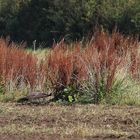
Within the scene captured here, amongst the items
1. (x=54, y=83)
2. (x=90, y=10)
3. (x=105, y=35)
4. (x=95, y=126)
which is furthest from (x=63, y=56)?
(x=90, y=10)

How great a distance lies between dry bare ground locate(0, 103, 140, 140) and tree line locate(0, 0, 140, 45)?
2490 centimetres

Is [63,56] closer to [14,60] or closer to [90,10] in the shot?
[14,60]

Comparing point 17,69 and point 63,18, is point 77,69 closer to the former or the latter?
point 17,69

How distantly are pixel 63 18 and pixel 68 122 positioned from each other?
36.1m

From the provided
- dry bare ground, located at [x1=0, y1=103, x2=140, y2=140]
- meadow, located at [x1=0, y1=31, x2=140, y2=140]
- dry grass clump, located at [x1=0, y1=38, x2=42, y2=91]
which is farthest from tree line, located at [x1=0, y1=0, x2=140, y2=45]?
dry bare ground, located at [x1=0, y1=103, x2=140, y2=140]

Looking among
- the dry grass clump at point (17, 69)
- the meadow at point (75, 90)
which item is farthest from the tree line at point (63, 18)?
the meadow at point (75, 90)

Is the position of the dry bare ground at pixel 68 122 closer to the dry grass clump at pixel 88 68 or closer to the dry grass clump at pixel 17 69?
the dry grass clump at pixel 88 68

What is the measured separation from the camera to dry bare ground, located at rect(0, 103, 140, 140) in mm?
7938

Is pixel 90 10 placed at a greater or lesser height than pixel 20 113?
lesser

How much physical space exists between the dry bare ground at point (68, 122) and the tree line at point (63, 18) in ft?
81.7

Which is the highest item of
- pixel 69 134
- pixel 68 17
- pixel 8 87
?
pixel 69 134

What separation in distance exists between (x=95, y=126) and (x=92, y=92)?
297 centimetres

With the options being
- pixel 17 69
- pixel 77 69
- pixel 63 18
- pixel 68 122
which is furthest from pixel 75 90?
pixel 63 18

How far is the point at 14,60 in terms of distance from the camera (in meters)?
13.7
